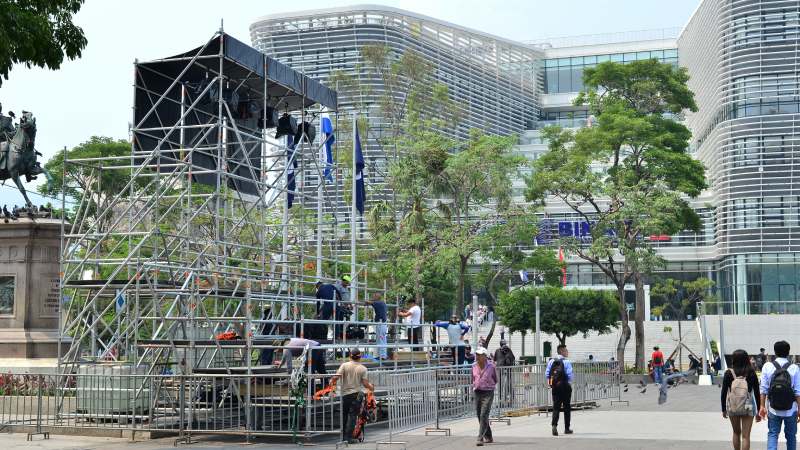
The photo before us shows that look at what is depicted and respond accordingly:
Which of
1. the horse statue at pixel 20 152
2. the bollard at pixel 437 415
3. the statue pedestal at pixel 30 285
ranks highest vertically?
the horse statue at pixel 20 152

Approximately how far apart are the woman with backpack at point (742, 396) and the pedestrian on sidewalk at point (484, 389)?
4.75m

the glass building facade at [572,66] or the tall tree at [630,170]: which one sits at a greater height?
the glass building facade at [572,66]

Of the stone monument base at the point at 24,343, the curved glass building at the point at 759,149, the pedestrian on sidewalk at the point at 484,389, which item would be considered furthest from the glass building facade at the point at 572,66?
the pedestrian on sidewalk at the point at 484,389

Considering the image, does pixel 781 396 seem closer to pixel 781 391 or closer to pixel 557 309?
pixel 781 391

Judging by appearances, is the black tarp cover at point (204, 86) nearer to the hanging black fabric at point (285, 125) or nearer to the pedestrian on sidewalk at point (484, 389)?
the hanging black fabric at point (285, 125)

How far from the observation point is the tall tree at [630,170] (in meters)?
46.2

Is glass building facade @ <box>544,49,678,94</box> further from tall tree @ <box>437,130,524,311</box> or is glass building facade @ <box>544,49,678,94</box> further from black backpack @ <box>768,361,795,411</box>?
black backpack @ <box>768,361,795,411</box>

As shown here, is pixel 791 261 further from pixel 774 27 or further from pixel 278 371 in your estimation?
pixel 278 371

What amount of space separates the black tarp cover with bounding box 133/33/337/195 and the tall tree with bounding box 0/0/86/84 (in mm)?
9362

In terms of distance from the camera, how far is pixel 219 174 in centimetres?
2200

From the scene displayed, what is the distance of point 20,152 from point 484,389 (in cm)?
1405

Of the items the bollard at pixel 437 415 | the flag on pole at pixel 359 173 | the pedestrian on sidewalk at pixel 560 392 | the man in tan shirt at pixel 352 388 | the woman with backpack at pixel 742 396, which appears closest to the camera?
the woman with backpack at pixel 742 396

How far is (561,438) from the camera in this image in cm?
1864

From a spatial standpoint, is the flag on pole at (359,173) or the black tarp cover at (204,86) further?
the flag on pole at (359,173)
